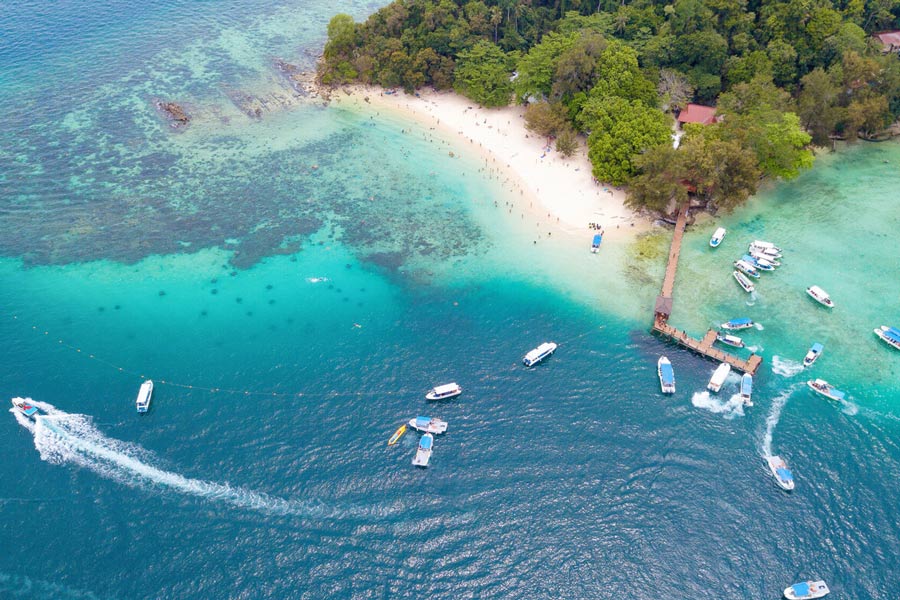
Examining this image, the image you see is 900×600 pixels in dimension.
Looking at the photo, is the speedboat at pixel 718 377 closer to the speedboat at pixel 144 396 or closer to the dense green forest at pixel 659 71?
the dense green forest at pixel 659 71

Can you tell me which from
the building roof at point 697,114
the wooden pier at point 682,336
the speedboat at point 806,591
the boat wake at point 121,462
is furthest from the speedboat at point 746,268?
the boat wake at point 121,462

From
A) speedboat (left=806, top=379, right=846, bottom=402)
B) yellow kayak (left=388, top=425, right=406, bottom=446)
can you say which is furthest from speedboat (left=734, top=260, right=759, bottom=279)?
yellow kayak (left=388, top=425, right=406, bottom=446)

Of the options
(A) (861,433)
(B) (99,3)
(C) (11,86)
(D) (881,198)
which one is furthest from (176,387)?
(B) (99,3)

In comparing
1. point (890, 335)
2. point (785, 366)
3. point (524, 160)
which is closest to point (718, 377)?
point (785, 366)

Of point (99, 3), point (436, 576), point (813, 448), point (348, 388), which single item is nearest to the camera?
point (436, 576)

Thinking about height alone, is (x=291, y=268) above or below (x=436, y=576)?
above

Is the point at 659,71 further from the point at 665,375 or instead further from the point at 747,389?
the point at 747,389

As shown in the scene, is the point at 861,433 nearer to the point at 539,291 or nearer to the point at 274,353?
the point at 539,291
